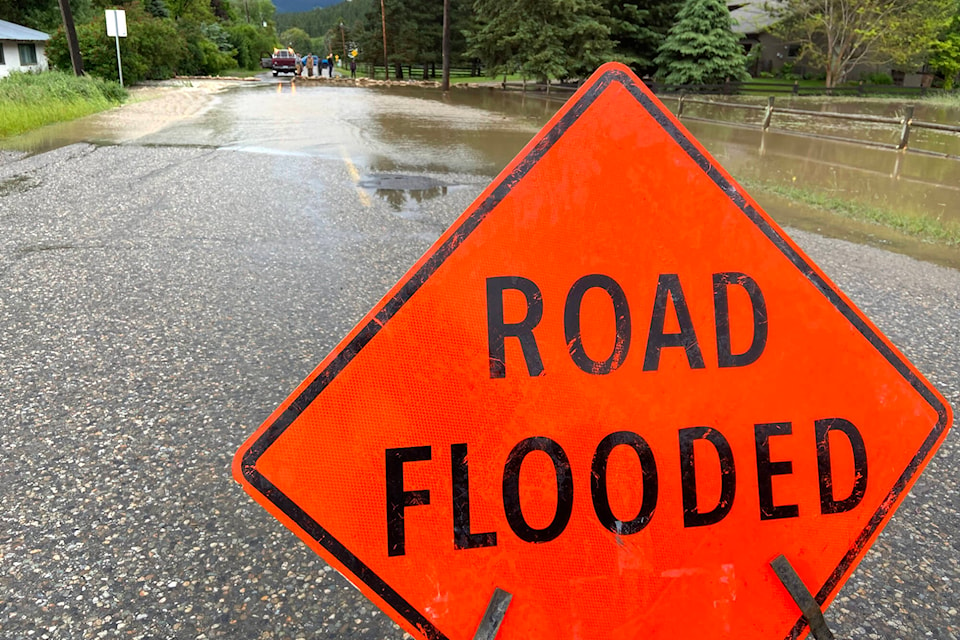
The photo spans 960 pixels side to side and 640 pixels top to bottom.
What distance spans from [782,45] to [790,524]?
206 ft

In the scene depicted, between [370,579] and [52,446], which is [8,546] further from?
[370,579]

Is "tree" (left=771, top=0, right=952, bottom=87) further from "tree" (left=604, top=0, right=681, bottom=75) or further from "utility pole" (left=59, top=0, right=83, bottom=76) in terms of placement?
"utility pole" (left=59, top=0, right=83, bottom=76)

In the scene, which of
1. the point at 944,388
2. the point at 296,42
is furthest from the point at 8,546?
the point at 296,42

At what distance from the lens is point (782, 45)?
5594 cm

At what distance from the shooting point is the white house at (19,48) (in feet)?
116

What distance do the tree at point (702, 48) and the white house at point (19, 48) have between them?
31085 millimetres

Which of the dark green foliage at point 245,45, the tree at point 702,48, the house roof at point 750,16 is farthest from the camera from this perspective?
the dark green foliage at point 245,45

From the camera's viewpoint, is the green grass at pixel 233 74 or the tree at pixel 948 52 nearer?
the tree at pixel 948 52

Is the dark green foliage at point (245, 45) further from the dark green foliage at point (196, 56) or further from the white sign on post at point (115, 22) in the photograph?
the white sign on post at point (115, 22)

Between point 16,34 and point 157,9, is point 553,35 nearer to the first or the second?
point 16,34

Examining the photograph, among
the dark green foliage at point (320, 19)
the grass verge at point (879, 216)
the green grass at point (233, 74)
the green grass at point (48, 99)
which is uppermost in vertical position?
the dark green foliage at point (320, 19)

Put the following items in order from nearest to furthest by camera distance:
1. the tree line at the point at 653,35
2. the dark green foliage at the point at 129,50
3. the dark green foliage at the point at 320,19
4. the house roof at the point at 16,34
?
the dark green foliage at the point at 129,50 → the tree line at the point at 653,35 → the house roof at the point at 16,34 → the dark green foliage at the point at 320,19

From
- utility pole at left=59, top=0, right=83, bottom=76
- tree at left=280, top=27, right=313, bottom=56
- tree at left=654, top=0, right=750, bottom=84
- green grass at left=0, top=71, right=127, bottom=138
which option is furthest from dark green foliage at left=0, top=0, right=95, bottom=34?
tree at left=280, top=27, right=313, bottom=56

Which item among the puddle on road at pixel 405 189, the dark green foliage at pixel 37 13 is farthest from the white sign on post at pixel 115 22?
the dark green foliage at pixel 37 13
